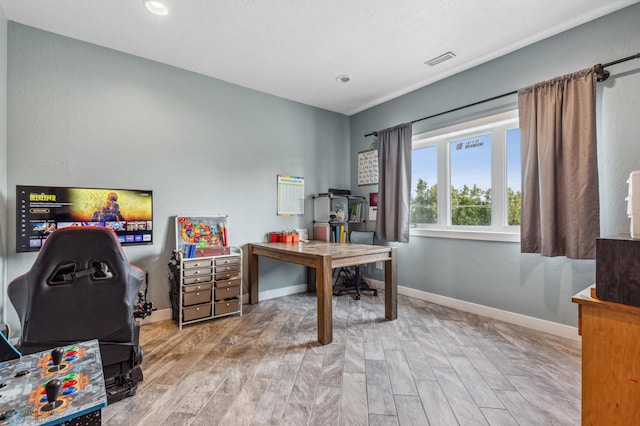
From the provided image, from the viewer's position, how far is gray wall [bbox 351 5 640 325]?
2.30 meters

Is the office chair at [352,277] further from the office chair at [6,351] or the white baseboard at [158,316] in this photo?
the office chair at [6,351]

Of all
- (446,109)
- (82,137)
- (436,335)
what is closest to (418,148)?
(446,109)

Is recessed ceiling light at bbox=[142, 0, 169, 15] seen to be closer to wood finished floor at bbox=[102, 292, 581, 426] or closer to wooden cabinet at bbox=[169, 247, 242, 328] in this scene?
wooden cabinet at bbox=[169, 247, 242, 328]

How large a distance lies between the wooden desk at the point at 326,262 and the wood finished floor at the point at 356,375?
161mm

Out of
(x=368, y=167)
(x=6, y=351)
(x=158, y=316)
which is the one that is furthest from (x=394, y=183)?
(x=6, y=351)

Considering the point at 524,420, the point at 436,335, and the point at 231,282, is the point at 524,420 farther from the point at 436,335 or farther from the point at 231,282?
the point at 231,282

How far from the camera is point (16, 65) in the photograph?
97.3 inches

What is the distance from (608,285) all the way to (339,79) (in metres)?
3.17

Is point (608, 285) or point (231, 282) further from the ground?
point (608, 285)

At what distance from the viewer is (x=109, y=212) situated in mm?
2809

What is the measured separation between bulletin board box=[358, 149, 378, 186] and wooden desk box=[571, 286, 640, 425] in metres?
3.31

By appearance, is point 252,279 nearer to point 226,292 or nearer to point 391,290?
point 226,292

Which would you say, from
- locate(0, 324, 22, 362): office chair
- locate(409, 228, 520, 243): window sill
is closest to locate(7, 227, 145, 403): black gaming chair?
locate(0, 324, 22, 362): office chair

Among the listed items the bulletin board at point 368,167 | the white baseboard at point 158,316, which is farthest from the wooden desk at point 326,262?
the bulletin board at point 368,167
